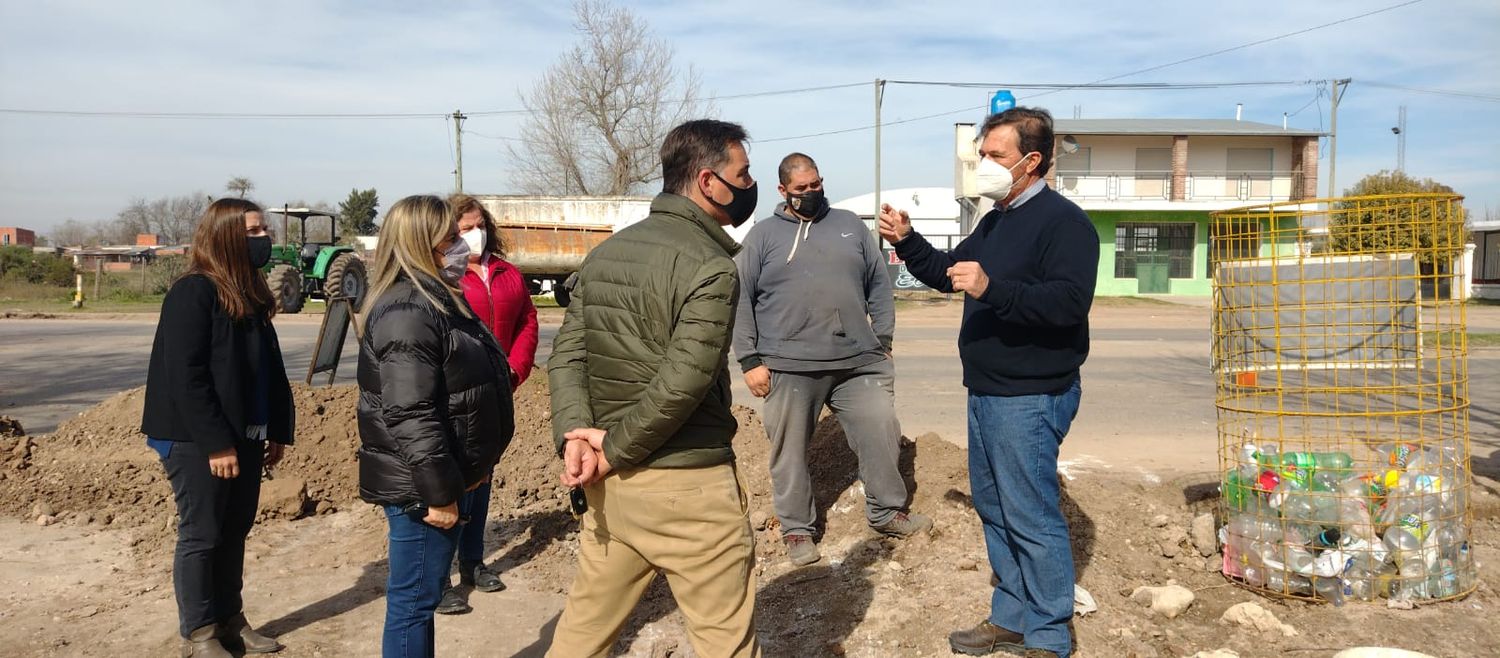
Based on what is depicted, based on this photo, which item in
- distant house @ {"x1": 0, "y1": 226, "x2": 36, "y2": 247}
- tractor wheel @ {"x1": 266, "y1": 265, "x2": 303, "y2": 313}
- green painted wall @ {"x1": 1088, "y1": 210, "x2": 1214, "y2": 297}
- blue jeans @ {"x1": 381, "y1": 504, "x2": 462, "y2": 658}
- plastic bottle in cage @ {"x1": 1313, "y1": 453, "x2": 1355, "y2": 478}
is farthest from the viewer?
distant house @ {"x1": 0, "y1": 226, "x2": 36, "y2": 247}

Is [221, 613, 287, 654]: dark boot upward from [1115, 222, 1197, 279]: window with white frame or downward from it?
downward

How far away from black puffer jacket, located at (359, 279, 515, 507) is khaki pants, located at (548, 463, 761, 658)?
0.54 meters

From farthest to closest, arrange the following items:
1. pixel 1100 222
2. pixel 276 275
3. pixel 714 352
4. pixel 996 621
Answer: pixel 1100 222 → pixel 276 275 → pixel 996 621 → pixel 714 352

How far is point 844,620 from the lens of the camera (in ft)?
13.6

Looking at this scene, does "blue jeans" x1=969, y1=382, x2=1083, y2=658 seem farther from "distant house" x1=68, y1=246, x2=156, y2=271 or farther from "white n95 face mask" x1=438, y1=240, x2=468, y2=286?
"distant house" x1=68, y1=246, x2=156, y2=271

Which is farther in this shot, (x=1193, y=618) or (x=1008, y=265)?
(x=1193, y=618)

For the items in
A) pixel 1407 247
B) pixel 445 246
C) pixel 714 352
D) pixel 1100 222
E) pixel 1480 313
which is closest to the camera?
pixel 714 352

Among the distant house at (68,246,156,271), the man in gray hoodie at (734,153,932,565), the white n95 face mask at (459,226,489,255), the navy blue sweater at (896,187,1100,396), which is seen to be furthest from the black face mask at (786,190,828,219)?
the distant house at (68,246,156,271)

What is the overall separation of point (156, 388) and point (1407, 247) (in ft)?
16.8

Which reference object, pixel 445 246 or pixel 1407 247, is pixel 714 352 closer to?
pixel 445 246

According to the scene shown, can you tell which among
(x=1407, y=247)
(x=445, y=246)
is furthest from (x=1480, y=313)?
(x=445, y=246)

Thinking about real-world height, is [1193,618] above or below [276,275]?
below

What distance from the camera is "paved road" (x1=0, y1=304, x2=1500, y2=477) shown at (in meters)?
7.74

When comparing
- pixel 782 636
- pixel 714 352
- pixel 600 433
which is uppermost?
pixel 714 352
